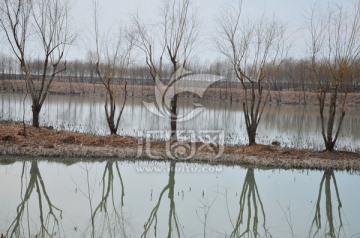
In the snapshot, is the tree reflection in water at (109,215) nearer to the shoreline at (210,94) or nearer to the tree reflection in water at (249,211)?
the tree reflection in water at (249,211)

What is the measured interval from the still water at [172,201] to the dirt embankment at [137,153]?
428 millimetres

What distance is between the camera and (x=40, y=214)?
6.18 metres

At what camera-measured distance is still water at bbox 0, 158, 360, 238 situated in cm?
590

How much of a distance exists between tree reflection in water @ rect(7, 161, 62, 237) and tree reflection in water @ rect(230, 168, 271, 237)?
2.75 meters

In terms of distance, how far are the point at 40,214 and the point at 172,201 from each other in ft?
7.95

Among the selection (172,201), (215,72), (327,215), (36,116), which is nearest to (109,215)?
(172,201)

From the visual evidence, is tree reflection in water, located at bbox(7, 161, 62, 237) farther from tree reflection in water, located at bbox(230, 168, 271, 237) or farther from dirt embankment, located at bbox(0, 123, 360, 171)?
tree reflection in water, located at bbox(230, 168, 271, 237)

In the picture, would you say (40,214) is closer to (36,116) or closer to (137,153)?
(137,153)

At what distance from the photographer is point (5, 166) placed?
350 inches

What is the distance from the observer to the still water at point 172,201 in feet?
19.4

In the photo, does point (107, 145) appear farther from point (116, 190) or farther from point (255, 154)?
point (255, 154)

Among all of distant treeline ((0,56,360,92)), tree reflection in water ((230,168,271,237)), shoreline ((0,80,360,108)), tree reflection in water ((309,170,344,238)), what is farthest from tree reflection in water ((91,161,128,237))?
distant treeline ((0,56,360,92))

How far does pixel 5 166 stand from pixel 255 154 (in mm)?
6531

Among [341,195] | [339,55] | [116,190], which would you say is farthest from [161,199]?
[339,55]
